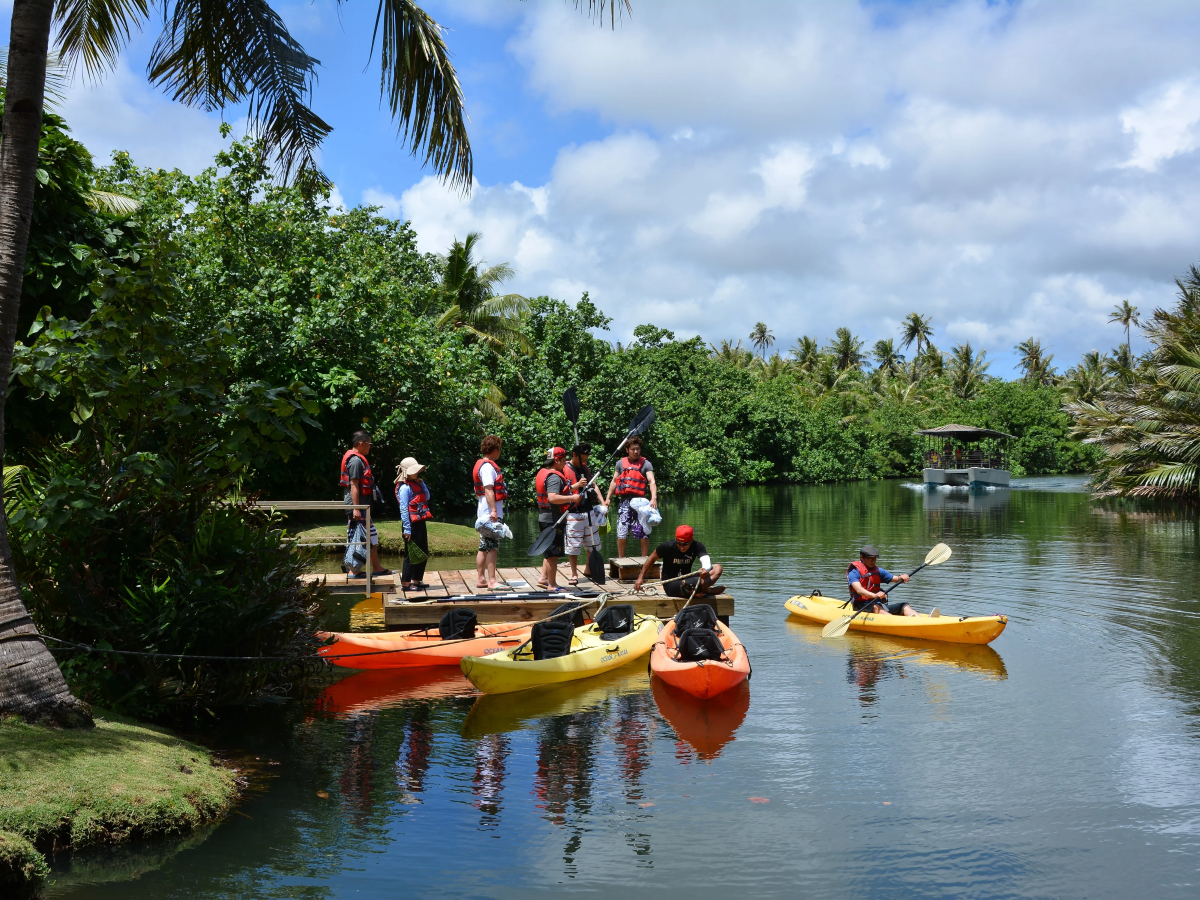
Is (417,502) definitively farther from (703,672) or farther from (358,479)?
(703,672)

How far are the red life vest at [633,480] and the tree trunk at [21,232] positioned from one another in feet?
26.0

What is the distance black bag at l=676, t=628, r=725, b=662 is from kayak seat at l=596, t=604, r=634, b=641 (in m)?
1.43

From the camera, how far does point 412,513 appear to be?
41.2 ft

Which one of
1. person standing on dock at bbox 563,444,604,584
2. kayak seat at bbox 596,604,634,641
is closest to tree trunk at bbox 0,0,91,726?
kayak seat at bbox 596,604,634,641

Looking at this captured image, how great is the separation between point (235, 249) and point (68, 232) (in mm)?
14270

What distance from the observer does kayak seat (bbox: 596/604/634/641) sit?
11.8 meters

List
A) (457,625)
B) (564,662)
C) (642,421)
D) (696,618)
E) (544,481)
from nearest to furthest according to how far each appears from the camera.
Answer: (564,662), (696,618), (457,625), (544,481), (642,421)

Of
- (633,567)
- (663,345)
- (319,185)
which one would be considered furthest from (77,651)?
(663,345)

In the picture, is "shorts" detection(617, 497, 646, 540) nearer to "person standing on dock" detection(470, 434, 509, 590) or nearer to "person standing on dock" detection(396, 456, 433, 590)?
"person standing on dock" detection(470, 434, 509, 590)

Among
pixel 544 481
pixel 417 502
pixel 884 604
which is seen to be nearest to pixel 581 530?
pixel 544 481

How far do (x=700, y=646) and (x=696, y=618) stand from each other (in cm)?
82

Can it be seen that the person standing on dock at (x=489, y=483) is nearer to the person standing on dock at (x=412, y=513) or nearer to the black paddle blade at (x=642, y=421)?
the person standing on dock at (x=412, y=513)

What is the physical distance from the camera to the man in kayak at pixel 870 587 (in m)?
13.5

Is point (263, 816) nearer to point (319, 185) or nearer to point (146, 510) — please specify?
point (146, 510)
